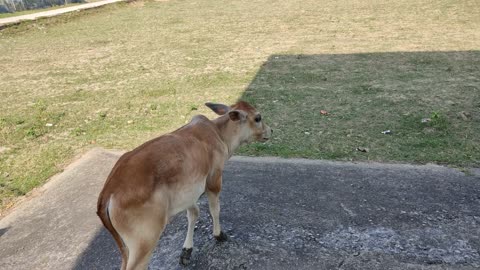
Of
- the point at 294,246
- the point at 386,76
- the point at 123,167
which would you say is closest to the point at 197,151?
the point at 123,167

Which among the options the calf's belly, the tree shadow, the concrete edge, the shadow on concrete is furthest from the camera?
the concrete edge

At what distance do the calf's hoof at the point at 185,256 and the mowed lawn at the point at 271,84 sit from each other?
100 inches

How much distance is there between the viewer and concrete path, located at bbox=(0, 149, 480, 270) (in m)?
4.16

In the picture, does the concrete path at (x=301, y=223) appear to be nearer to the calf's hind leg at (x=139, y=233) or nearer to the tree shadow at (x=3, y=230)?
the tree shadow at (x=3, y=230)

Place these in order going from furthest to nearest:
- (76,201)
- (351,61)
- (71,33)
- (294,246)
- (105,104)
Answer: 1. (71,33)
2. (351,61)
3. (105,104)
4. (76,201)
5. (294,246)

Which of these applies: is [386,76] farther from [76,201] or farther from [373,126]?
[76,201]

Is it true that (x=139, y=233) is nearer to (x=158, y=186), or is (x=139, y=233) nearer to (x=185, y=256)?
(x=158, y=186)

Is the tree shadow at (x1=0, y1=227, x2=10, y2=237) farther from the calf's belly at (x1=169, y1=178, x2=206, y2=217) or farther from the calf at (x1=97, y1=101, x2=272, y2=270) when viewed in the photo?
the calf's belly at (x1=169, y1=178, x2=206, y2=217)

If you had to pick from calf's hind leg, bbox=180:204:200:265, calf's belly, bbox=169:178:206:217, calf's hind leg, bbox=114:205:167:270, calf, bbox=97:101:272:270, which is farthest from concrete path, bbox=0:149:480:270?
calf's hind leg, bbox=114:205:167:270

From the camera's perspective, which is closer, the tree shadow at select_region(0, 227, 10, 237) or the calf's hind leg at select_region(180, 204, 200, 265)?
the calf's hind leg at select_region(180, 204, 200, 265)

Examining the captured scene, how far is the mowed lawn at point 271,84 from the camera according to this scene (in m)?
6.60

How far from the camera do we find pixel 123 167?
134 inches

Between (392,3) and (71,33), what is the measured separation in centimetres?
1452

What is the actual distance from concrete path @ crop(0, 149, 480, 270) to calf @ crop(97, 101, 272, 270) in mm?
459
